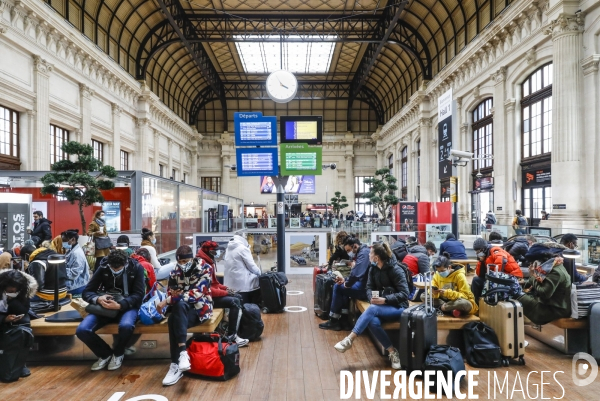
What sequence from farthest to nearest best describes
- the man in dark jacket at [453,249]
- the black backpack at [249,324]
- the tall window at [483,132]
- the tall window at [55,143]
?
the tall window at [483,132], the tall window at [55,143], the man in dark jacket at [453,249], the black backpack at [249,324]

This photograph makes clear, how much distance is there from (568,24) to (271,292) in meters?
13.7

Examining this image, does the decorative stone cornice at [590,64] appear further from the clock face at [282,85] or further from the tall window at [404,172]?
the tall window at [404,172]

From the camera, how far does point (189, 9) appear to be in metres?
25.5

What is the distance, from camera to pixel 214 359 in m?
4.27

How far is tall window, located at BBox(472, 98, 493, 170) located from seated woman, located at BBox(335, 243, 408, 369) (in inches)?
699

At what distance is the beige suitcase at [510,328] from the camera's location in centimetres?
452

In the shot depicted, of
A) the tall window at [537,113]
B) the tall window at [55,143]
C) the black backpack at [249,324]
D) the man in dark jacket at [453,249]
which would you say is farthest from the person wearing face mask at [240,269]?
the tall window at [55,143]

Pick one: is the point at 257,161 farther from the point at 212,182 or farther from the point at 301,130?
the point at 212,182

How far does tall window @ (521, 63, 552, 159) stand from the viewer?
1591cm

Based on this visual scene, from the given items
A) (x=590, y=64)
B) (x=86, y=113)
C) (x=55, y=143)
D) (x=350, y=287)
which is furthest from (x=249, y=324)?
(x=86, y=113)

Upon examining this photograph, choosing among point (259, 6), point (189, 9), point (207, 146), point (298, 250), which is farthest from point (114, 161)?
point (207, 146)

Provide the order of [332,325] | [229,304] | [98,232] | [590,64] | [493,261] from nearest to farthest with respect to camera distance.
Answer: [229,304]
[493,261]
[332,325]
[98,232]
[590,64]

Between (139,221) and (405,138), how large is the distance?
2755cm

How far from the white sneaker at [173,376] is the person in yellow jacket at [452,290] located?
121 inches
